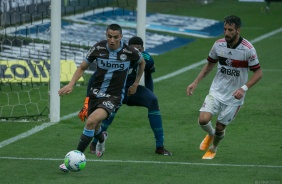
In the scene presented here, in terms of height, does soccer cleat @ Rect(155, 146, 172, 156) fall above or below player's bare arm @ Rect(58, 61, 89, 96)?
below

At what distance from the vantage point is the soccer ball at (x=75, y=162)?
10883mm

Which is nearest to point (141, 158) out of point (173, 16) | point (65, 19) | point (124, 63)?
point (124, 63)

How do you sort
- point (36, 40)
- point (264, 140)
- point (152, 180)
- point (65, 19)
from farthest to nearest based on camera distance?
1. point (65, 19)
2. point (36, 40)
3. point (264, 140)
4. point (152, 180)

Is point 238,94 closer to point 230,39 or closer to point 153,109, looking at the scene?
point 230,39

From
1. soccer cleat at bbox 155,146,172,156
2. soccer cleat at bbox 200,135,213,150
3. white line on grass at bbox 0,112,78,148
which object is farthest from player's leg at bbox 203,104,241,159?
white line on grass at bbox 0,112,78,148

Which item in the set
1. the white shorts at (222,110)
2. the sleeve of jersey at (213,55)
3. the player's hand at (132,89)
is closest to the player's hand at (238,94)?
the white shorts at (222,110)

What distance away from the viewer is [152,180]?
35.3 feet

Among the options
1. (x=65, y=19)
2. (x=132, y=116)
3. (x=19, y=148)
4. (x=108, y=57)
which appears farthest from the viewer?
(x=65, y=19)

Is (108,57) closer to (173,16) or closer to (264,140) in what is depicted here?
(264,140)

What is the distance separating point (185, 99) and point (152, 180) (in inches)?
276

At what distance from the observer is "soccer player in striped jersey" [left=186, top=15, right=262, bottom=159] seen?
1175 cm

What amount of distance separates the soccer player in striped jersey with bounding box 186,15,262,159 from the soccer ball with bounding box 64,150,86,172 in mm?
1950

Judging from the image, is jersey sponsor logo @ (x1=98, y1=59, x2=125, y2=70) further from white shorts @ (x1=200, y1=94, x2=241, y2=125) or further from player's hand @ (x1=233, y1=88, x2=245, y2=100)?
player's hand @ (x1=233, y1=88, x2=245, y2=100)

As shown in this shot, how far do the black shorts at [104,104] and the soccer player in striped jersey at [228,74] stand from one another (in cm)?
105
